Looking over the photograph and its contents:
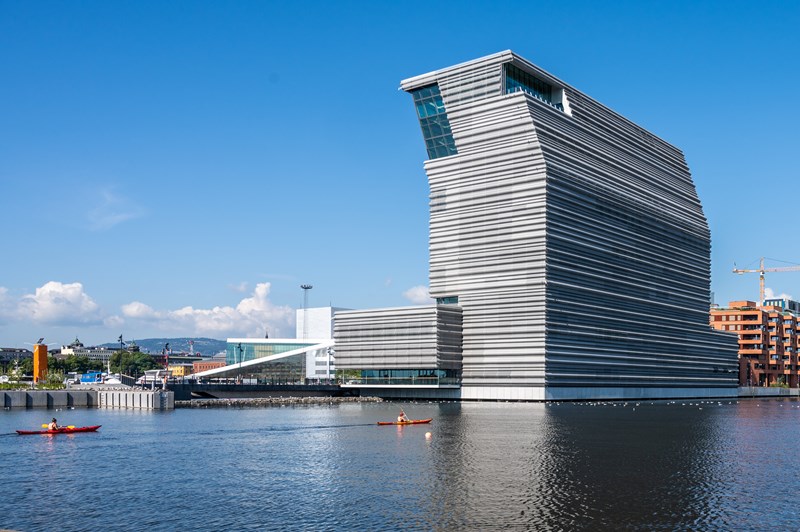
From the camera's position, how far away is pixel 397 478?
73688 millimetres

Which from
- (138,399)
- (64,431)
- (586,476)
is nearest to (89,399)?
(138,399)

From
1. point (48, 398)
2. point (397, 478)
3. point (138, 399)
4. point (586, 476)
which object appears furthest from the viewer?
point (48, 398)

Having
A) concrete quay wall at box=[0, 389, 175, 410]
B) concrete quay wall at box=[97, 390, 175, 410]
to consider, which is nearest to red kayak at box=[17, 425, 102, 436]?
concrete quay wall at box=[97, 390, 175, 410]

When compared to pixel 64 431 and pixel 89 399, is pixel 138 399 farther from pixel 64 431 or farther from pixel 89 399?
pixel 64 431

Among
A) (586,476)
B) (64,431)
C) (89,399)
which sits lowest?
(89,399)

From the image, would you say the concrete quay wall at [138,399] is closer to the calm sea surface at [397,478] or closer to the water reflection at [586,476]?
the calm sea surface at [397,478]

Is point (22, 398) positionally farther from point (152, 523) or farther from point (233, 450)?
A: point (152, 523)

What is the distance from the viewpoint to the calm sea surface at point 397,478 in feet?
188

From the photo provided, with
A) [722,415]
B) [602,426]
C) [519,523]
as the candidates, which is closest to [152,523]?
[519,523]

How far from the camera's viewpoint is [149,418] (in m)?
142

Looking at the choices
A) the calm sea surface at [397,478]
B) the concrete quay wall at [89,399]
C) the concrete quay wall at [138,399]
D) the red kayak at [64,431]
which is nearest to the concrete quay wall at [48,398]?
the concrete quay wall at [89,399]

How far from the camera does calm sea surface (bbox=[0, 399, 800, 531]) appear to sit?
2256 inches

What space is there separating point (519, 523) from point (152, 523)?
24064mm

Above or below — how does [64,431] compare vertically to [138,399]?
above
